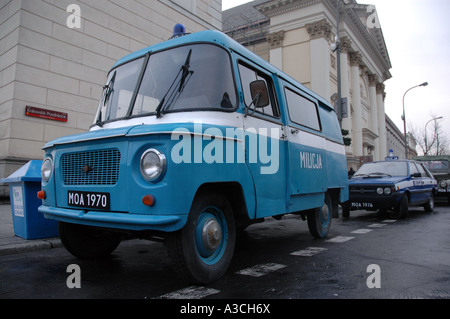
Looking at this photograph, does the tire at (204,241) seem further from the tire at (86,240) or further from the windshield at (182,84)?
the tire at (86,240)

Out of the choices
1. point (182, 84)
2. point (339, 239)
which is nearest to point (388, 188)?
point (339, 239)

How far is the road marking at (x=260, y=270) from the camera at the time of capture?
380 cm

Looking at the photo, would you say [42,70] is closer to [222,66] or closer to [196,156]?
[222,66]

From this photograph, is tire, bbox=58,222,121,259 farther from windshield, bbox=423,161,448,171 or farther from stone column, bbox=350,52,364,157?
stone column, bbox=350,52,364,157

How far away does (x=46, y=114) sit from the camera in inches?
398

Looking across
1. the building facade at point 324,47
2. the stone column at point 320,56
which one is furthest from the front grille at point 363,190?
the stone column at point 320,56

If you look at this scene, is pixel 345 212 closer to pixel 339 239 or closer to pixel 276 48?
pixel 339 239

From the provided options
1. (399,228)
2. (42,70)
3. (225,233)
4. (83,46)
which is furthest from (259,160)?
(83,46)

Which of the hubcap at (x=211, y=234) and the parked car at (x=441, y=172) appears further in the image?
the parked car at (x=441, y=172)

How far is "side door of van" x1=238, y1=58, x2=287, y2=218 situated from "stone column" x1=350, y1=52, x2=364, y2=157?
1207 inches

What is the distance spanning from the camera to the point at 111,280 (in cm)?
353

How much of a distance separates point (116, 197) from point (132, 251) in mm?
2390

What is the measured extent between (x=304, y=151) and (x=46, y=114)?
826 cm

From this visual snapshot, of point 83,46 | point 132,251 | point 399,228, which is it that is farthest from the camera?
point 83,46
